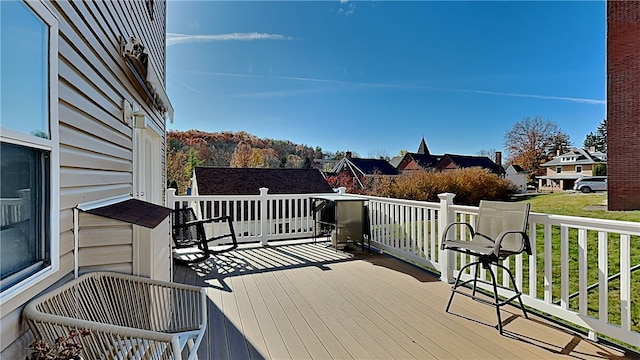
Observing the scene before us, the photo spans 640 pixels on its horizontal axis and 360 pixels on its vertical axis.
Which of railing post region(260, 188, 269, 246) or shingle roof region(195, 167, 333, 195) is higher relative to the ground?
shingle roof region(195, 167, 333, 195)

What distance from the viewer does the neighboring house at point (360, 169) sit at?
1686 centimetres

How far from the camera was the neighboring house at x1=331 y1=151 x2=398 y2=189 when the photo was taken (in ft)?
55.3

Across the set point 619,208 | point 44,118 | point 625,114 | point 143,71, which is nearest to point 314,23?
point 143,71

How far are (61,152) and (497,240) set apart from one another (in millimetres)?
3102

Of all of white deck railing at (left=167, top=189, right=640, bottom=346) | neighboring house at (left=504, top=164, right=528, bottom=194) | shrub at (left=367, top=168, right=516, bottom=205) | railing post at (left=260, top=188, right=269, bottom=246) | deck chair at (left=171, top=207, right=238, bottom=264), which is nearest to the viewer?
white deck railing at (left=167, top=189, right=640, bottom=346)

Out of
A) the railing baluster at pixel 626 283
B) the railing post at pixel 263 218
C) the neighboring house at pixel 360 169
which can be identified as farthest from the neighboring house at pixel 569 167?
the railing baluster at pixel 626 283

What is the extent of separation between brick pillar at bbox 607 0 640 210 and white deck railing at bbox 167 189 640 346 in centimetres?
669

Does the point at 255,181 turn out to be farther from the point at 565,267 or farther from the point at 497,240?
the point at 565,267

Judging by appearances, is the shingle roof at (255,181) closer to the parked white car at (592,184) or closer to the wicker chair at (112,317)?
the wicker chair at (112,317)

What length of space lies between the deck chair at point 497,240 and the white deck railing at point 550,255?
0.59 ft

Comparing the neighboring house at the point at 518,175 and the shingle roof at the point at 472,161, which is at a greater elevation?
the shingle roof at the point at 472,161

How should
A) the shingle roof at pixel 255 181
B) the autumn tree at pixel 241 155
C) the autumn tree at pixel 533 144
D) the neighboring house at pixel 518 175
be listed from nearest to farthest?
the shingle roof at pixel 255 181
the autumn tree at pixel 241 155
the neighboring house at pixel 518 175
the autumn tree at pixel 533 144

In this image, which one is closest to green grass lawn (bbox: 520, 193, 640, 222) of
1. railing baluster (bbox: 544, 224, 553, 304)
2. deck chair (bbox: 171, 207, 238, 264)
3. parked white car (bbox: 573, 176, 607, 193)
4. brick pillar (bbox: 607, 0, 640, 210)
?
brick pillar (bbox: 607, 0, 640, 210)

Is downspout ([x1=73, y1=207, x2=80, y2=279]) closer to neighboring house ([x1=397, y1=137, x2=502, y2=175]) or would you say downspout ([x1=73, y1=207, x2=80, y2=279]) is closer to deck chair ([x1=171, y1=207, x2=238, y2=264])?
deck chair ([x1=171, y1=207, x2=238, y2=264])
